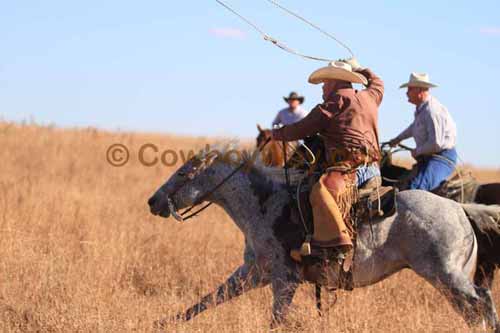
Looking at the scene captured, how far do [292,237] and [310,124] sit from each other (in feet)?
3.47

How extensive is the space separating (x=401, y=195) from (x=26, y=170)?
12.1 metres

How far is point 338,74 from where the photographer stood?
6992 millimetres

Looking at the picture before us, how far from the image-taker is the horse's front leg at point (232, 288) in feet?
22.9

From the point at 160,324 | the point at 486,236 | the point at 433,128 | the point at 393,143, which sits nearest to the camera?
the point at 160,324

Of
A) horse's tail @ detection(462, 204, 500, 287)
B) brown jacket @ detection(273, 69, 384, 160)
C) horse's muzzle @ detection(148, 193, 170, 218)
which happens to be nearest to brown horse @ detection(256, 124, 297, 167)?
brown jacket @ detection(273, 69, 384, 160)

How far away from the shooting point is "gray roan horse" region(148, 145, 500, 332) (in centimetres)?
665

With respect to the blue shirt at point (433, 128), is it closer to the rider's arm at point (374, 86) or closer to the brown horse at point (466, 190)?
the brown horse at point (466, 190)

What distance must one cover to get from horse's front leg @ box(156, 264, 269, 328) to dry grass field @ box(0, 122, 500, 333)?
14 centimetres

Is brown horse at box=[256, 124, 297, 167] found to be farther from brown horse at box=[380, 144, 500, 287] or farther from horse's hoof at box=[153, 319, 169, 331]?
horse's hoof at box=[153, 319, 169, 331]

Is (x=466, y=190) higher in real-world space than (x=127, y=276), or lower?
higher

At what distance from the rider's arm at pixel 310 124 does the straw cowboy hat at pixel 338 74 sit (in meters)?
0.38

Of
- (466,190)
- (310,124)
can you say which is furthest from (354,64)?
(466,190)

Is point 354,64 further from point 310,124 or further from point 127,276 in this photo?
point 127,276

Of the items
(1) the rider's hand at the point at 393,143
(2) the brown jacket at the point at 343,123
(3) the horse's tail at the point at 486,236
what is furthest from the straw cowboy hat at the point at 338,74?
(1) the rider's hand at the point at 393,143
